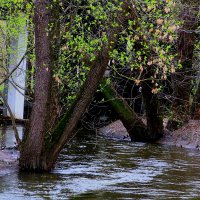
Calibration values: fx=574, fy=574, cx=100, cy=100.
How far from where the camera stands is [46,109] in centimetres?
1216

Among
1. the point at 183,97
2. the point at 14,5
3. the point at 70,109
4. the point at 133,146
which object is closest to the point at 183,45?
the point at 183,97

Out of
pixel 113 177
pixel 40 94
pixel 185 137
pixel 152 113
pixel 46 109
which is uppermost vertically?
pixel 40 94

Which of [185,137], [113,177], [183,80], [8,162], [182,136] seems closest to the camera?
[113,177]

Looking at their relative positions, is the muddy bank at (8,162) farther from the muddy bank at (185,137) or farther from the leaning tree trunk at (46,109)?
the muddy bank at (185,137)

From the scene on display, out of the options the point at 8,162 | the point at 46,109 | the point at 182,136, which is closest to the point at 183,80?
the point at 182,136

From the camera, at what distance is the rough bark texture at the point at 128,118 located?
69.7 ft

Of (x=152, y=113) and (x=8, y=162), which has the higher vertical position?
(x=152, y=113)

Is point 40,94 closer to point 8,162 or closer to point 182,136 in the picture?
point 8,162

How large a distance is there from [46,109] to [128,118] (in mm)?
9381

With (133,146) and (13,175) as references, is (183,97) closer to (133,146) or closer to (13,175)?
(133,146)

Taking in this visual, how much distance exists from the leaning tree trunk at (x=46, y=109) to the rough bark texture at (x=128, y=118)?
8.63 m

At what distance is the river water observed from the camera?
1073 centimetres

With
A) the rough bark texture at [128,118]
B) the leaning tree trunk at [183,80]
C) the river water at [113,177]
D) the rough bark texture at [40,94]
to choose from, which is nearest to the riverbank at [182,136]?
the leaning tree trunk at [183,80]

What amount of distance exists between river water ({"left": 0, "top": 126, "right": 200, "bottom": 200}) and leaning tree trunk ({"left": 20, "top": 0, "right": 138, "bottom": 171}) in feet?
1.30
